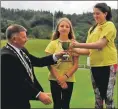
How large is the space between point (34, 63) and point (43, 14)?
15.7 meters

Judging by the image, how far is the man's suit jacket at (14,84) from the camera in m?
3.49

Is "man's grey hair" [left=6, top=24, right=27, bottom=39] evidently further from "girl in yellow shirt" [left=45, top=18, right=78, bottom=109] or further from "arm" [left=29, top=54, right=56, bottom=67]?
"girl in yellow shirt" [left=45, top=18, right=78, bottom=109]

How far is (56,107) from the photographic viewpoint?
4.66m

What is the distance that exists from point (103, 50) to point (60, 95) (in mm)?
825

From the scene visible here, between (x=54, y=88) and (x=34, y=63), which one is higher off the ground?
(x=34, y=63)

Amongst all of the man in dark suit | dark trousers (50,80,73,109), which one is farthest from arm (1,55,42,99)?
dark trousers (50,80,73,109)

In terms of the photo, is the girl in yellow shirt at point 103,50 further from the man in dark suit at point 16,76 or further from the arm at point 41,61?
the man in dark suit at point 16,76

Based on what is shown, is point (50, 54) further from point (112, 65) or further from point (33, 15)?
point (33, 15)

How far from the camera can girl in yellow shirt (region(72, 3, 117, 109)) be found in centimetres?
429

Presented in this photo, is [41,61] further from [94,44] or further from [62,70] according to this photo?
[94,44]

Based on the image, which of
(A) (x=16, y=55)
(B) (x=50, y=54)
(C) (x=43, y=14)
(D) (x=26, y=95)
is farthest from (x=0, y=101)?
(C) (x=43, y=14)

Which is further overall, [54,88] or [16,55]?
[54,88]

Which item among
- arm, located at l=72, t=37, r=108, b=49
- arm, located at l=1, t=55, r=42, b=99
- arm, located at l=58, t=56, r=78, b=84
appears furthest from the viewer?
arm, located at l=58, t=56, r=78, b=84

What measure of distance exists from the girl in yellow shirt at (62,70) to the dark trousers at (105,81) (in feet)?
1.02
